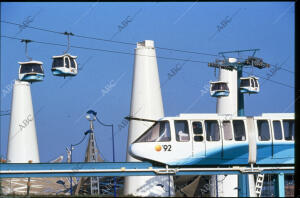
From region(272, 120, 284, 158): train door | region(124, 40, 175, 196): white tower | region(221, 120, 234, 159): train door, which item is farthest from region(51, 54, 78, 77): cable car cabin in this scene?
region(124, 40, 175, 196): white tower

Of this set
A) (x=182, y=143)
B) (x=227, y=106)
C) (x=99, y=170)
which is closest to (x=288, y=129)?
(x=182, y=143)

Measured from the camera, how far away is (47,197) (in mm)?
34969

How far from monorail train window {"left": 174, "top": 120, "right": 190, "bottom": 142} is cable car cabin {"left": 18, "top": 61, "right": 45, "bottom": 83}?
27.2 ft

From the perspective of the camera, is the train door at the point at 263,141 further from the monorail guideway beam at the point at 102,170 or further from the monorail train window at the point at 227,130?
the monorail train window at the point at 227,130

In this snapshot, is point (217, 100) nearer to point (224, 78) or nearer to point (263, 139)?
point (224, 78)

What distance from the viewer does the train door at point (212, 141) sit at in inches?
1076

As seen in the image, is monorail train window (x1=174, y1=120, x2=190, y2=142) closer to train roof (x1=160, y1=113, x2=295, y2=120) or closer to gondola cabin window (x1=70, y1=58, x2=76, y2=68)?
train roof (x1=160, y1=113, x2=295, y2=120)

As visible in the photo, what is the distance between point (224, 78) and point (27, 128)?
18295 millimetres

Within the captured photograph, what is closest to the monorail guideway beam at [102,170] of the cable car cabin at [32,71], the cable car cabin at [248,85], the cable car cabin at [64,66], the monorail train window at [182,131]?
the monorail train window at [182,131]

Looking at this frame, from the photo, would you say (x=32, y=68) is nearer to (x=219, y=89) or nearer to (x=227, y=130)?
(x=227, y=130)

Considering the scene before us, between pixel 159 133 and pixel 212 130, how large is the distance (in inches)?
98.7

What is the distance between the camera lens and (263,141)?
28203mm
